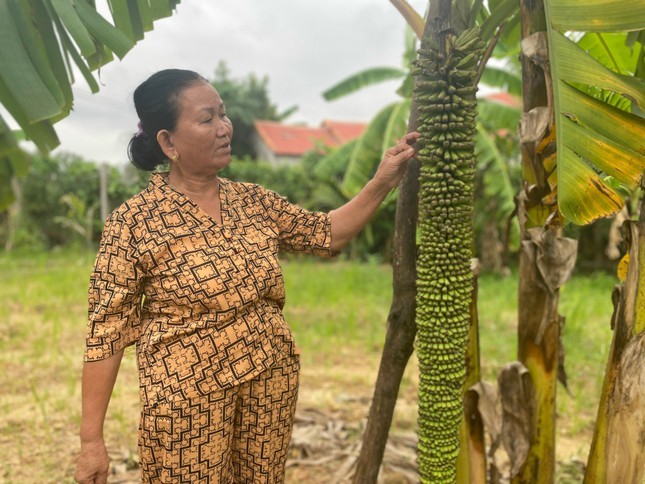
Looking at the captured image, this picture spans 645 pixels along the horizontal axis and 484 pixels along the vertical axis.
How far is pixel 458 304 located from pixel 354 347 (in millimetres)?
4038

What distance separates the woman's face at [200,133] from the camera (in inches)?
68.2

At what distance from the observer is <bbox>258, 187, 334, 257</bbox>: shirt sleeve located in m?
2.01

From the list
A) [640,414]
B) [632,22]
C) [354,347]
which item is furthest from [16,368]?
[632,22]

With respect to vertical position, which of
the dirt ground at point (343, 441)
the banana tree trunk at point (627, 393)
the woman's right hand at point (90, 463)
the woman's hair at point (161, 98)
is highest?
the woman's hair at point (161, 98)

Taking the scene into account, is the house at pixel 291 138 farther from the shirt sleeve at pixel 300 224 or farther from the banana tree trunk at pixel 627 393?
the banana tree trunk at pixel 627 393

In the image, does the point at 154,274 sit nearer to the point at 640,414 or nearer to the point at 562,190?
the point at 562,190

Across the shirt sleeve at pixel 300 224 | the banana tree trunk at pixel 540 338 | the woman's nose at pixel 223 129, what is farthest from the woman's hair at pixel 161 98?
the banana tree trunk at pixel 540 338

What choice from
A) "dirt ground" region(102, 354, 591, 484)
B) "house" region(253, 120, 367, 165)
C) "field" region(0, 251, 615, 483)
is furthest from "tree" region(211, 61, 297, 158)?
"dirt ground" region(102, 354, 591, 484)

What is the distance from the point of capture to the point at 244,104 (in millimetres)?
21859

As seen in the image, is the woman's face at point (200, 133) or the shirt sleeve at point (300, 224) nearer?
the woman's face at point (200, 133)

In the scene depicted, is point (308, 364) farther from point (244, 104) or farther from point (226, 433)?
point (244, 104)

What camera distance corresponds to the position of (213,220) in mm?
1800

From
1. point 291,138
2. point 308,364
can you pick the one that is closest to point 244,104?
point 291,138

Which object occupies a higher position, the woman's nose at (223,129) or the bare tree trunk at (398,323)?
the woman's nose at (223,129)
